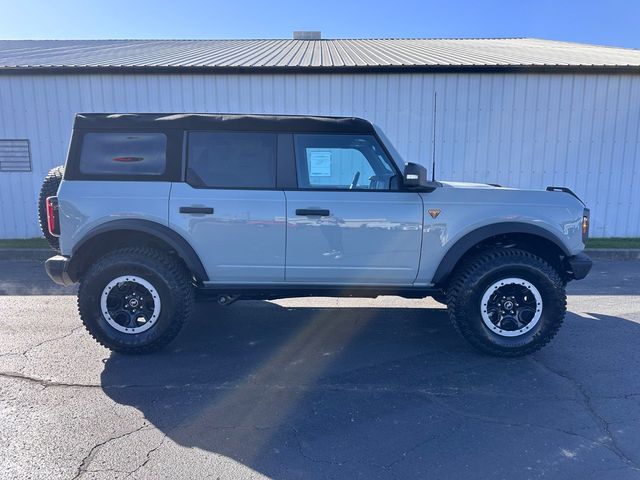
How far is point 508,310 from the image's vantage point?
390 cm

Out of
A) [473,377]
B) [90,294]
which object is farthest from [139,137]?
[473,377]

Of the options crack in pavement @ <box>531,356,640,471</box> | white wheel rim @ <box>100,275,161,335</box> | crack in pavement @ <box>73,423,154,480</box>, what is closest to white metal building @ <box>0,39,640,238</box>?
white wheel rim @ <box>100,275,161,335</box>

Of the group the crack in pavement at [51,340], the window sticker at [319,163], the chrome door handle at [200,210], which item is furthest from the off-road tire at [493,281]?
the crack in pavement at [51,340]

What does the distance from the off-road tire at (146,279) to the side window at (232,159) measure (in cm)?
83

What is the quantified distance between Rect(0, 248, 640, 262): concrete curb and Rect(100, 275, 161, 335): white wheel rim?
5080 mm

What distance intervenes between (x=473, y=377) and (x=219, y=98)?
24.3 feet

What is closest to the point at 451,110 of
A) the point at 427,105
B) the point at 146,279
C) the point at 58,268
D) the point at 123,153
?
the point at 427,105

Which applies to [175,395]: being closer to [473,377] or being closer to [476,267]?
[473,377]

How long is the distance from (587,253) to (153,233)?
7.56 meters

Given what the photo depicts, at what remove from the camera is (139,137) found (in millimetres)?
3932

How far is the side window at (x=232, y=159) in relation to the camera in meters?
3.88

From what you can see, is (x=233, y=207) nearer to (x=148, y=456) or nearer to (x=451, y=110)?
(x=148, y=456)

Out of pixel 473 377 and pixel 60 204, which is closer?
pixel 473 377

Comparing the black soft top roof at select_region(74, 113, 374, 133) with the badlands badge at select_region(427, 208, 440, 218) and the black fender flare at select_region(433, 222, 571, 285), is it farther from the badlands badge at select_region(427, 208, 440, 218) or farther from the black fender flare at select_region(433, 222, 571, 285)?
the black fender flare at select_region(433, 222, 571, 285)
